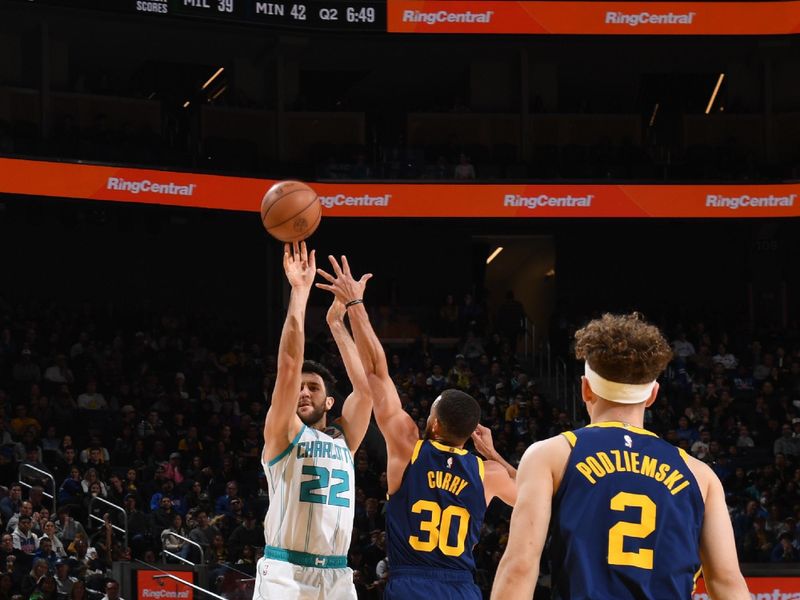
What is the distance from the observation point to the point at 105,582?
14.9 meters

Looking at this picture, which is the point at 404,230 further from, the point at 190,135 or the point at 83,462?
the point at 83,462

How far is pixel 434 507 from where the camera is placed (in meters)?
6.70

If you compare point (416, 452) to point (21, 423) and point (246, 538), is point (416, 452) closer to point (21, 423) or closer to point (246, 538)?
point (246, 538)

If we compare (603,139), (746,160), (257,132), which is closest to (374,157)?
(257,132)

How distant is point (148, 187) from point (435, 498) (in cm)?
1728

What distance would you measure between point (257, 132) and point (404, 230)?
13.4 feet

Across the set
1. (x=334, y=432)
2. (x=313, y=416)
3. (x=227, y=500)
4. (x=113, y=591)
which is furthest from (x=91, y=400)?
(x=313, y=416)

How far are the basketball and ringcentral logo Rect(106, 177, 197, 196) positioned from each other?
1523 cm

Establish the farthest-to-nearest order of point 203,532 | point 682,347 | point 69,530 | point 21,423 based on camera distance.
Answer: point 682,347 < point 21,423 < point 203,532 < point 69,530

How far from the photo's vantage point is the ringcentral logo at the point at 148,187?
22719mm

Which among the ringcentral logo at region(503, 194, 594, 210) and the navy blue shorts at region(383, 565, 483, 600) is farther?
the ringcentral logo at region(503, 194, 594, 210)

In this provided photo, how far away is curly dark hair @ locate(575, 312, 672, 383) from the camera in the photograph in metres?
4.04

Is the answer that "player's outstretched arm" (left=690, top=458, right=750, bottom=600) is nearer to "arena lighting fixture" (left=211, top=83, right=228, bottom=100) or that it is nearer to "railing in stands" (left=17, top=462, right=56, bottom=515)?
"railing in stands" (left=17, top=462, right=56, bottom=515)

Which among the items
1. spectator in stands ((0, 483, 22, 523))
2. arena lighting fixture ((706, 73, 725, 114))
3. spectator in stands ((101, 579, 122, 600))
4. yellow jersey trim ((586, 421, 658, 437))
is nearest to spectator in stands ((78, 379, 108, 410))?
spectator in stands ((0, 483, 22, 523))
